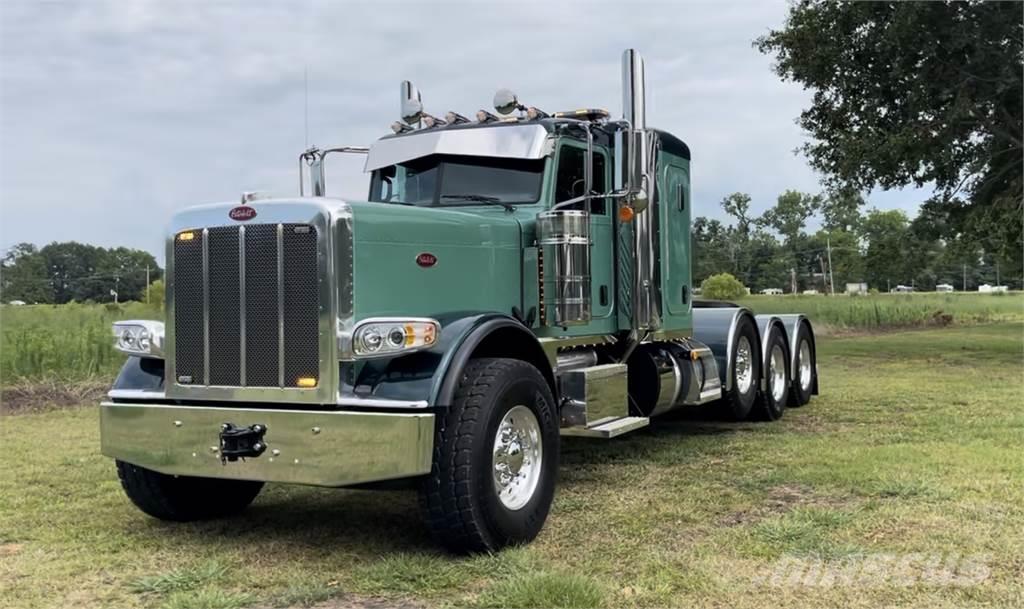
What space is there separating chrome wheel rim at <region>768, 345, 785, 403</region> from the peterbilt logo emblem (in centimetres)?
630

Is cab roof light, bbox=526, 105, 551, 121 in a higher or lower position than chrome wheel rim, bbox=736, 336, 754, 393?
higher

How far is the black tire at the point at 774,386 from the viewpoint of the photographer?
370 inches

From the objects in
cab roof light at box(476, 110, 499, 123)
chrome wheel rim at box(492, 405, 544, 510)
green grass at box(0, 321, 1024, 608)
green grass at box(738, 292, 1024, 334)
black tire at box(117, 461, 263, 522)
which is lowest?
green grass at box(0, 321, 1024, 608)

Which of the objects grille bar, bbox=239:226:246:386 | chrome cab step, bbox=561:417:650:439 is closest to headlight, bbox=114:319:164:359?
grille bar, bbox=239:226:246:386

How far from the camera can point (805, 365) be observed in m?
11.0

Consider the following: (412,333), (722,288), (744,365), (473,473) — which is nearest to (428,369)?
(412,333)

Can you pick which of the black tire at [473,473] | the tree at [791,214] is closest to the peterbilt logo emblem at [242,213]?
the black tire at [473,473]

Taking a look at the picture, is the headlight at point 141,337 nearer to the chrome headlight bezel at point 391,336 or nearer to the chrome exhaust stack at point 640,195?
the chrome headlight bezel at point 391,336

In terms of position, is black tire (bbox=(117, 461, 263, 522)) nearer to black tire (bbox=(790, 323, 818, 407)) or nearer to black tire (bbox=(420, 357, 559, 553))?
black tire (bbox=(420, 357, 559, 553))

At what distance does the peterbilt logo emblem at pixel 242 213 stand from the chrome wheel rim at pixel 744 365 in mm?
5651

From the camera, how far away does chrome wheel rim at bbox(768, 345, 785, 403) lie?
9645 millimetres

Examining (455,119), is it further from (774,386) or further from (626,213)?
(774,386)

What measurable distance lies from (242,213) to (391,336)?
3.50 feet

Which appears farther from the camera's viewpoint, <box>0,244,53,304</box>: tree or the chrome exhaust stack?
<box>0,244,53,304</box>: tree
